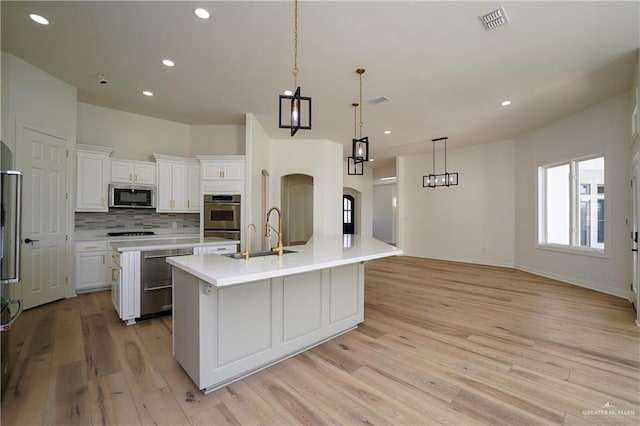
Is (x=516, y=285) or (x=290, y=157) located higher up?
(x=290, y=157)

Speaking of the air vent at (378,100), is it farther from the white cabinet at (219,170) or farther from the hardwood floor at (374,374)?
the hardwood floor at (374,374)

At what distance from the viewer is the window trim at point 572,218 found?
4.59 metres

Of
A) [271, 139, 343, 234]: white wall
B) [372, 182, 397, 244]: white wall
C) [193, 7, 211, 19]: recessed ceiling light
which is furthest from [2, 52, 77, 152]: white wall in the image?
[372, 182, 397, 244]: white wall

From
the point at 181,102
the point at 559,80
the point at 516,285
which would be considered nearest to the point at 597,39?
the point at 559,80

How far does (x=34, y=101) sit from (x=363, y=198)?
8283 mm

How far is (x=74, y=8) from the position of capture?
2.55m

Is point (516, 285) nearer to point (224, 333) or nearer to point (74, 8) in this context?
point (224, 333)

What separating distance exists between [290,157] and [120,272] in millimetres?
4418

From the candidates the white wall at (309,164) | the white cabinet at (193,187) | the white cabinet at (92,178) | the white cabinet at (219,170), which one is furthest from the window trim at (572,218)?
the white cabinet at (92,178)

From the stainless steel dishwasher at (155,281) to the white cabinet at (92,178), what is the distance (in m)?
2.15

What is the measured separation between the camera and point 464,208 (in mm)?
7543

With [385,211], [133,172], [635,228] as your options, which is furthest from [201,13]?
[385,211]

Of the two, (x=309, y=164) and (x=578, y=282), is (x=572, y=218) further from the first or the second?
(x=309, y=164)

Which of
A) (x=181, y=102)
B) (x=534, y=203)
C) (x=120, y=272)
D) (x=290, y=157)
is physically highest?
(x=181, y=102)
